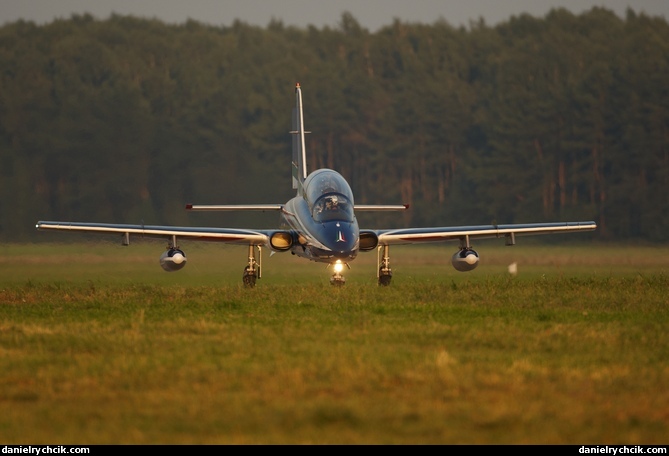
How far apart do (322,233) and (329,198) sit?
119cm

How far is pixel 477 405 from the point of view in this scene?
12.6 m

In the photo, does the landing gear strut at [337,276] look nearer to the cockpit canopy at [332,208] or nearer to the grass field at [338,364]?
the grass field at [338,364]

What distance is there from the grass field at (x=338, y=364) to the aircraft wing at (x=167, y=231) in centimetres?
190

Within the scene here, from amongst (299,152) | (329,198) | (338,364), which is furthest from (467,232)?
(338,364)

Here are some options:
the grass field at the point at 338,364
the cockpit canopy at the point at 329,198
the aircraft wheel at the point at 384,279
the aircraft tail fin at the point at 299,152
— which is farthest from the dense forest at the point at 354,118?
the grass field at the point at 338,364

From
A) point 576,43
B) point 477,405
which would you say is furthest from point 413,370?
point 576,43

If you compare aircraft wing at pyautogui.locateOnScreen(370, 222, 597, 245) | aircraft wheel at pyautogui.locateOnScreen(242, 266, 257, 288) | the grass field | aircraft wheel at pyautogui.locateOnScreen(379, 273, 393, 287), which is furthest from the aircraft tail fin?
the grass field

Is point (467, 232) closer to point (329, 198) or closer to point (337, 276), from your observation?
point (337, 276)

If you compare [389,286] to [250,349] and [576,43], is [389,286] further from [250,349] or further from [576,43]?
[576,43]

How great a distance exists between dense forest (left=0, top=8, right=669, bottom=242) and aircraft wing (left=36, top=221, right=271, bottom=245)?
23851mm

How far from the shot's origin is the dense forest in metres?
73.7

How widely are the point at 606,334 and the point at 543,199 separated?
2467 inches

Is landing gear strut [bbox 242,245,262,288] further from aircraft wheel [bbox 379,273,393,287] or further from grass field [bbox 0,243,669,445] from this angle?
aircraft wheel [bbox 379,273,393,287]

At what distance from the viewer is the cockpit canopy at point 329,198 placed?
99.3 feet
